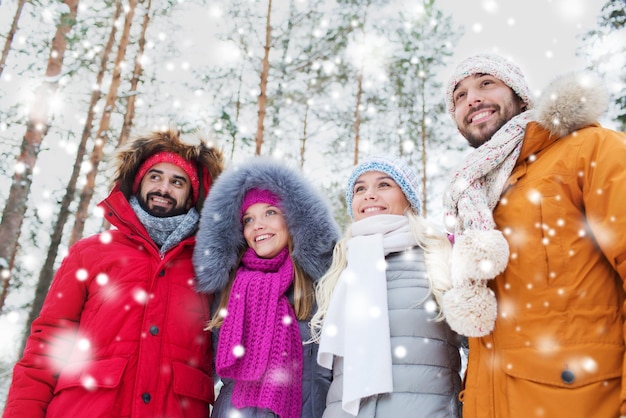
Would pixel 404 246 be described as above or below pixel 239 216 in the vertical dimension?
below

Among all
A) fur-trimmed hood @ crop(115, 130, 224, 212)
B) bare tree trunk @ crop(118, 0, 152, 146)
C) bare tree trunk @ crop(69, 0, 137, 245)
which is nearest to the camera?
fur-trimmed hood @ crop(115, 130, 224, 212)

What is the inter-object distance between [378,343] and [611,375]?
1058 millimetres

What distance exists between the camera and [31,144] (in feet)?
25.3

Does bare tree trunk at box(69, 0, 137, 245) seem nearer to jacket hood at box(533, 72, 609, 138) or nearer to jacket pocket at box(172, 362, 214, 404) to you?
jacket pocket at box(172, 362, 214, 404)

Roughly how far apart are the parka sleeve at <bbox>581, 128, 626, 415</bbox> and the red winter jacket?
2.34 metres

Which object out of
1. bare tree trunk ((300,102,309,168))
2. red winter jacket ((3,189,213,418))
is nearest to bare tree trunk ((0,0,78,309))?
red winter jacket ((3,189,213,418))

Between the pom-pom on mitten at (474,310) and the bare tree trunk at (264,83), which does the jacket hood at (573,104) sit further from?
the bare tree trunk at (264,83)

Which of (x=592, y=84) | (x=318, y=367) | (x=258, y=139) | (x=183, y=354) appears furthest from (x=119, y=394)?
(x=258, y=139)

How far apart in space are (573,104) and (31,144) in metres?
8.20

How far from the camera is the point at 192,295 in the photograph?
3170mm

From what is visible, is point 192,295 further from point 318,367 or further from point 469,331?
point 469,331

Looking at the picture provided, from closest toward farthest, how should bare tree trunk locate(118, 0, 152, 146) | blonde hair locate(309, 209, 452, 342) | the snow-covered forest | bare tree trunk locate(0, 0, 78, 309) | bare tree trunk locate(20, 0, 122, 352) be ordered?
blonde hair locate(309, 209, 452, 342) < bare tree trunk locate(0, 0, 78, 309) < the snow-covered forest < bare tree trunk locate(20, 0, 122, 352) < bare tree trunk locate(118, 0, 152, 146)

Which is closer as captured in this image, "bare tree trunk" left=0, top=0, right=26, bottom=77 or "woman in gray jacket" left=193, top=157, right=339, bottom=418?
"woman in gray jacket" left=193, top=157, right=339, bottom=418

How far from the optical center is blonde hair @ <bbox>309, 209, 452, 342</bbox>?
102 inches
